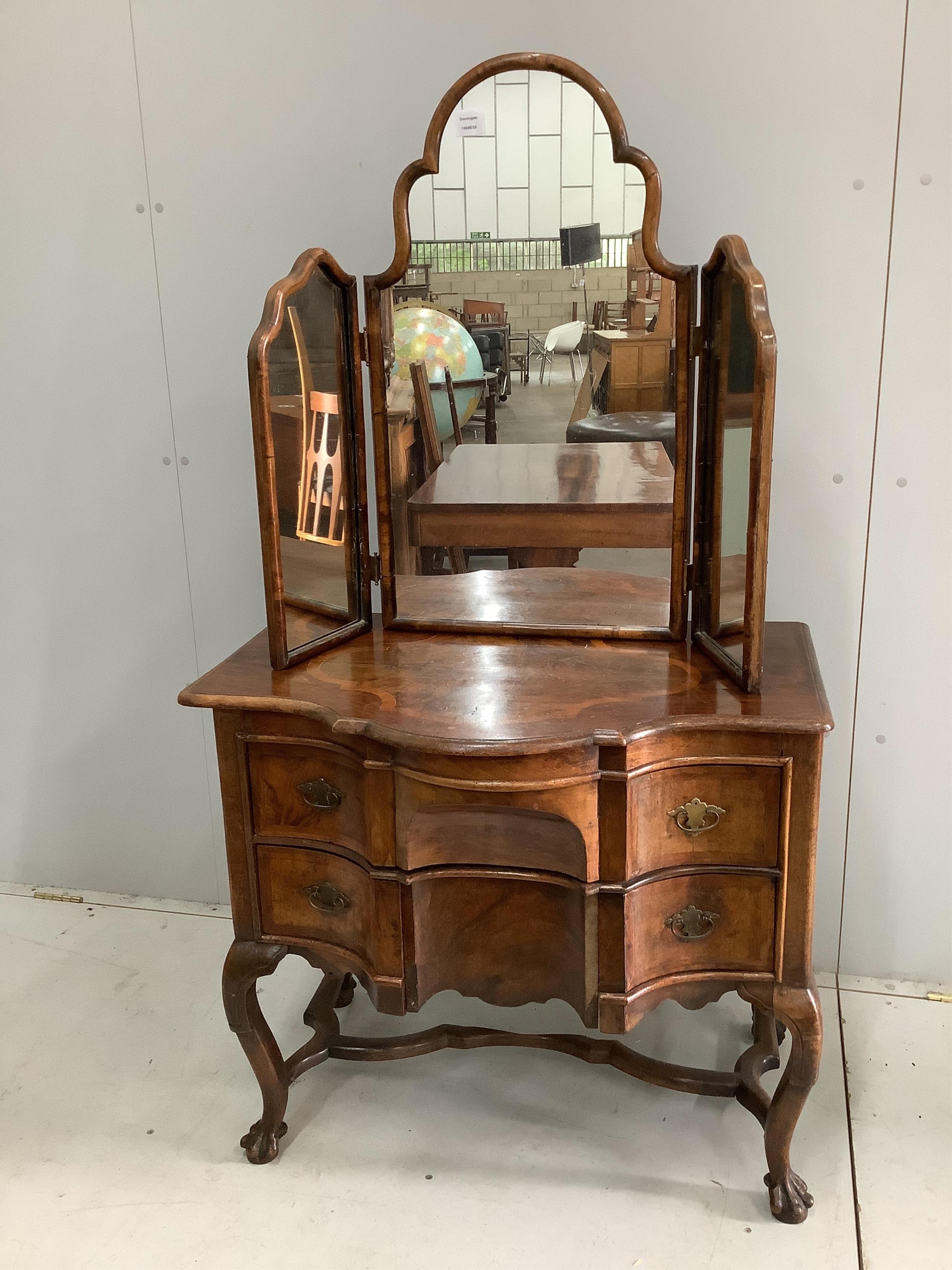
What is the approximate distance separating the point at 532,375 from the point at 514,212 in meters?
0.30

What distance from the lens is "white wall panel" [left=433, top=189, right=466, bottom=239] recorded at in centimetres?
199

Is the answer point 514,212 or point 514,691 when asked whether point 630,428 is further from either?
point 514,691

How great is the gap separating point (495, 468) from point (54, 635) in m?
1.43

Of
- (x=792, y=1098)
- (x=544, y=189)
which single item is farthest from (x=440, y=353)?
(x=792, y=1098)

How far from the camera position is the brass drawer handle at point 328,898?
1961 millimetres

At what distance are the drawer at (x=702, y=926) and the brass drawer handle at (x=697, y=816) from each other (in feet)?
0.31

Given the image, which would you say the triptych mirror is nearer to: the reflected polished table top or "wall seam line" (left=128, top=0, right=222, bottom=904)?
the reflected polished table top

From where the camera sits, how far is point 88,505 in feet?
8.97

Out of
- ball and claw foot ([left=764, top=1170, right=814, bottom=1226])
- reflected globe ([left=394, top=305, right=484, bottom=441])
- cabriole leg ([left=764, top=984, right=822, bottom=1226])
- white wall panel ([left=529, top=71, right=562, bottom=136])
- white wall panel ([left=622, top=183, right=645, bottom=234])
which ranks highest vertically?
white wall panel ([left=529, top=71, right=562, bottom=136])

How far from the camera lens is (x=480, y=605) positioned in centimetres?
216

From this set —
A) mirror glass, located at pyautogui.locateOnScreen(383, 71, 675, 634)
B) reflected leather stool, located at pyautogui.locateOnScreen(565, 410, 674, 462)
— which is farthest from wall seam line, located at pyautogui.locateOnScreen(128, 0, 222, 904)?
reflected leather stool, located at pyautogui.locateOnScreen(565, 410, 674, 462)

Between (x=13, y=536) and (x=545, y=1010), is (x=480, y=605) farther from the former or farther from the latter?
(x=13, y=536)

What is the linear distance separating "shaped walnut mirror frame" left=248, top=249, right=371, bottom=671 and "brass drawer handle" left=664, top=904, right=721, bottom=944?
0.83m

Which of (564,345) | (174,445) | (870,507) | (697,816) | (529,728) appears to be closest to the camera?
(529,728)
